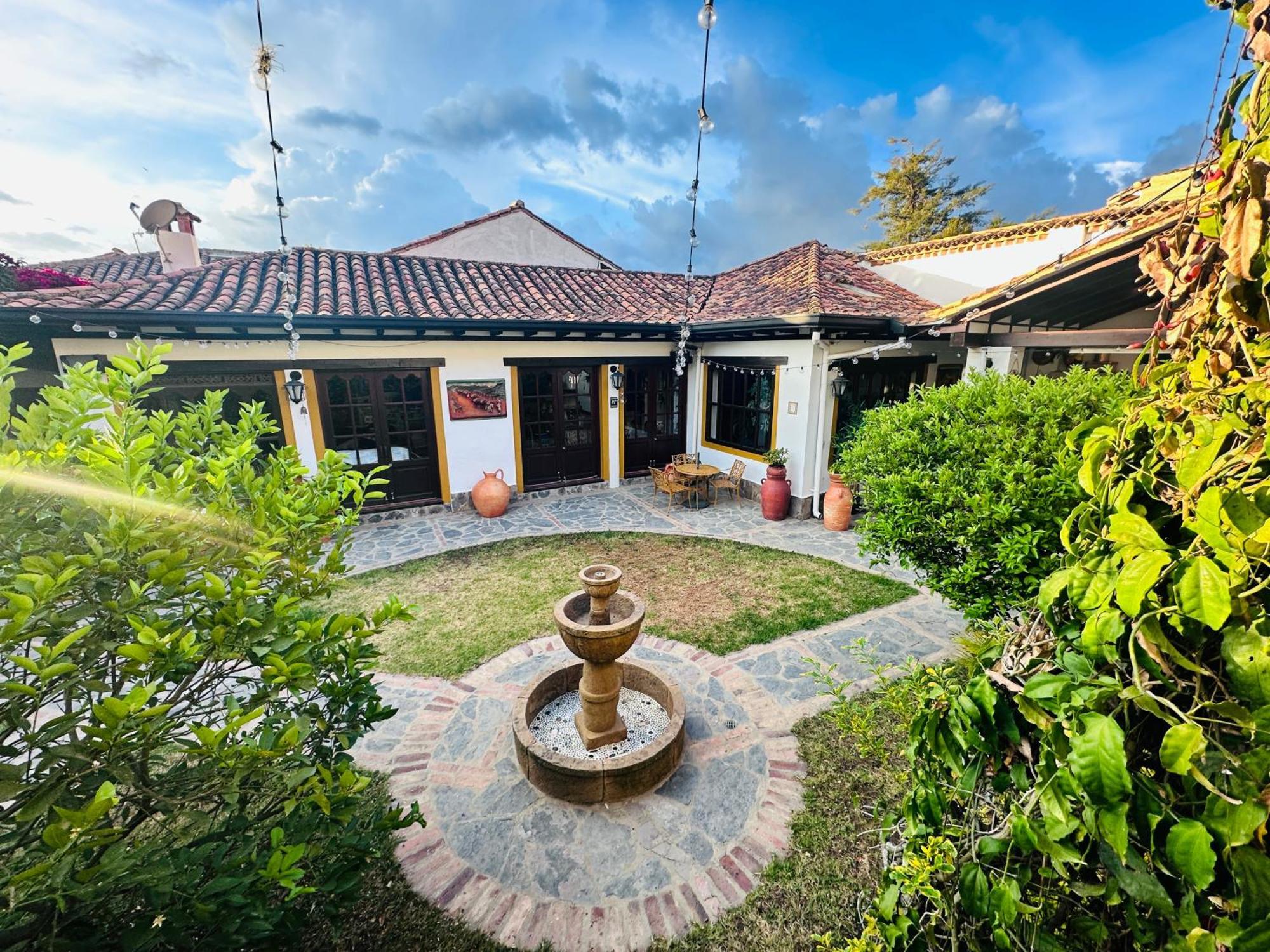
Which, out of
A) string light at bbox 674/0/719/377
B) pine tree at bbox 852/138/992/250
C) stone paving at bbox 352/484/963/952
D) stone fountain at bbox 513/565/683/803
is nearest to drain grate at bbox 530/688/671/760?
stone fountain at bbox 513/565/683/803

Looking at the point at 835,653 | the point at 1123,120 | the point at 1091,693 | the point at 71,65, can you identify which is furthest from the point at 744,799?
the point at 1123,120

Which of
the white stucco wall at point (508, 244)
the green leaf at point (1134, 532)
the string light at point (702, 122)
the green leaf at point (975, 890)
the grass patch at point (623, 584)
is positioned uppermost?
the white stucco wall at point (508, 244)

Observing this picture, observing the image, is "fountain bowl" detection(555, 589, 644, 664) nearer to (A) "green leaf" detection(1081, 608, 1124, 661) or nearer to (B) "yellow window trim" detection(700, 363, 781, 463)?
(A) "green leaf" detection(1081, 608, 1124, 661)

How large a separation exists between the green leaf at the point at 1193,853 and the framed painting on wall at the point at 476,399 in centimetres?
941

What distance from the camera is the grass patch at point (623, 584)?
5.11m

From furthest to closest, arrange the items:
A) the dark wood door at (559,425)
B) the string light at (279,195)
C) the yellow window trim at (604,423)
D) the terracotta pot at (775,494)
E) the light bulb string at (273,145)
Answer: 1. the yellow window trim at (604,423)
2. the dark wood door at (559,425)
3. the terracotta pot at (775,494)
4. the string light at (279,195)
5. the light bulb string at (273,145)

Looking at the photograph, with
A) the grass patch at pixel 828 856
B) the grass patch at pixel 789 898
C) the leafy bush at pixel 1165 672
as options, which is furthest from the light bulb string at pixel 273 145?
the grass patch at pixel 828 856

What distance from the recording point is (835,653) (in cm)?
482

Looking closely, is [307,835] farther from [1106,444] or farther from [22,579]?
[1106,444]

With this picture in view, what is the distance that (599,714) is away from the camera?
364 cm

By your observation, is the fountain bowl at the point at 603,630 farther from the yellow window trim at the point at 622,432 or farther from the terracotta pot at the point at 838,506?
the yellow window trim at the point at 622,432

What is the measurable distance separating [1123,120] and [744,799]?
695 centimetres

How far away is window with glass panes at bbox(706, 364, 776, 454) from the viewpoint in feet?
31.1

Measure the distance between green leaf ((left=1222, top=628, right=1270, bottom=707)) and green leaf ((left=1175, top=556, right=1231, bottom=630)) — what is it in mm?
33
